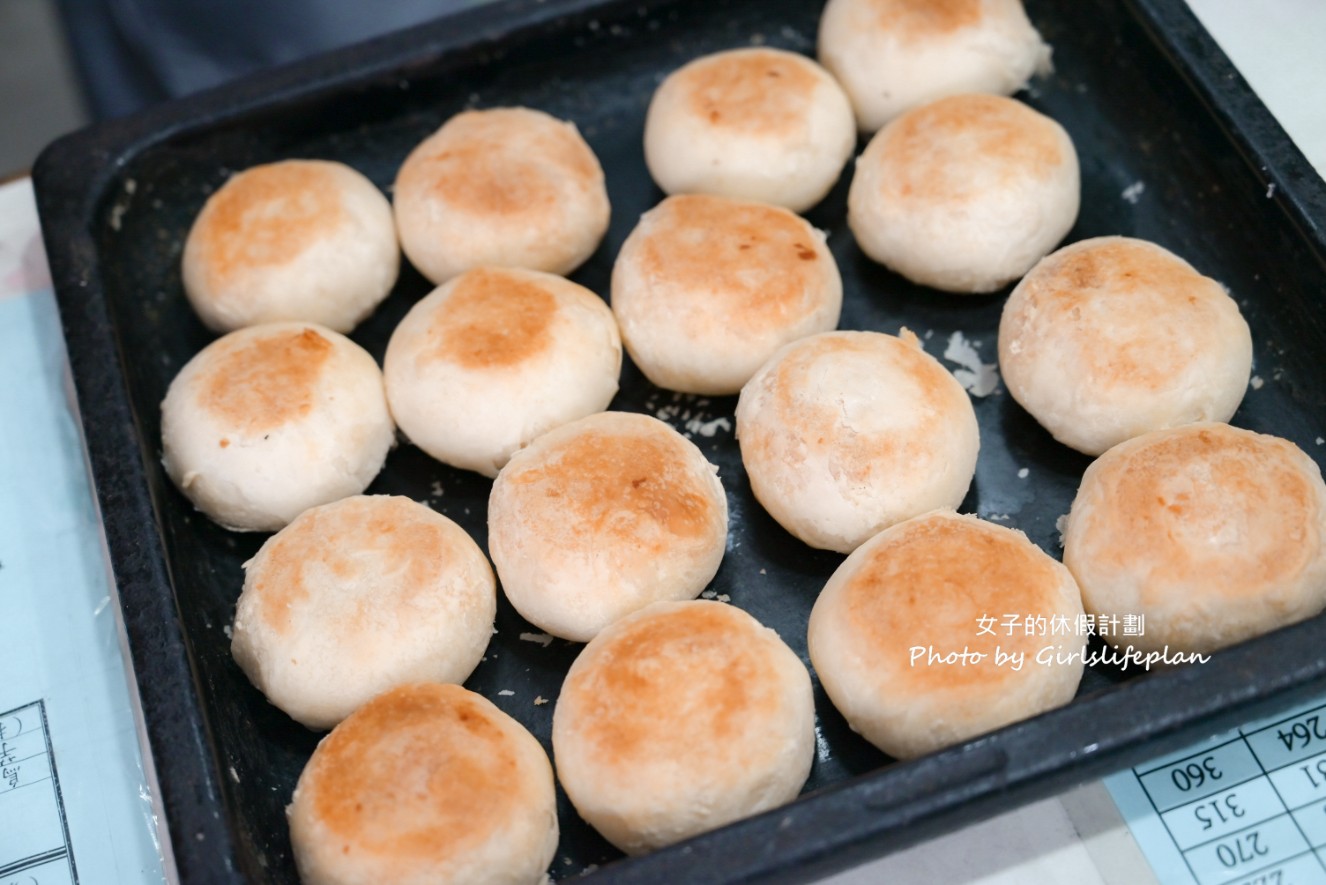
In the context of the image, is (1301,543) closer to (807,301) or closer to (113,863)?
(807,301)

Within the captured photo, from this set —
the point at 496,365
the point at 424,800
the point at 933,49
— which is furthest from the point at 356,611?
the point at 933,49

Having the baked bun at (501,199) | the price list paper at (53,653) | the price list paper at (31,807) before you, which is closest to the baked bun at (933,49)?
the baked bun at (501,199)

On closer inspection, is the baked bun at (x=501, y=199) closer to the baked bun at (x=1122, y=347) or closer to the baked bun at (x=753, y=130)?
the baked bun at (x=753, y=130)

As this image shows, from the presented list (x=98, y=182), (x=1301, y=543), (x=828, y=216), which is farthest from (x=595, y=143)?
(x=1301, y=543)

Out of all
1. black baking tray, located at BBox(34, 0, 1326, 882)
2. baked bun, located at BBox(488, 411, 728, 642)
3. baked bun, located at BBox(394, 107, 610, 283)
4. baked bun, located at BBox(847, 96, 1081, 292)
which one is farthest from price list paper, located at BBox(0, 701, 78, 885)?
baked bun, located at BBox(847, 96, 1081, 292)

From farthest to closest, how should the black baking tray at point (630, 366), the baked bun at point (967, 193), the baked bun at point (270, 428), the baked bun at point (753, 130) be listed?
the baked bun at point (753, 130) < the baked bun at point (967, 193) < the baked bun at point (270, 428) < the black baking tray at point (630, 366)
